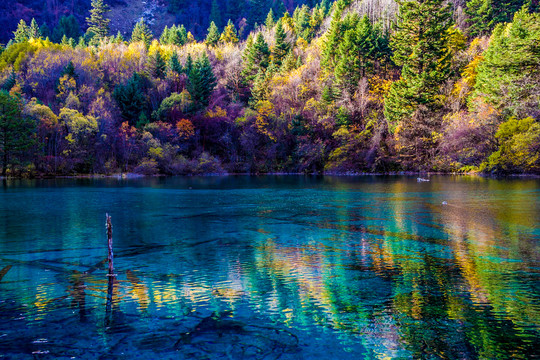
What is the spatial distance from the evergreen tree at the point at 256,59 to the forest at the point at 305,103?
0.27m

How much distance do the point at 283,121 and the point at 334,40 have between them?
16107 millimetres

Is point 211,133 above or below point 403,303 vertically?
above

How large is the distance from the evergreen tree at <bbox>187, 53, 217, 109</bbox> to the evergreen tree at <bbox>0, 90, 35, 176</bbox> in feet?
88.3

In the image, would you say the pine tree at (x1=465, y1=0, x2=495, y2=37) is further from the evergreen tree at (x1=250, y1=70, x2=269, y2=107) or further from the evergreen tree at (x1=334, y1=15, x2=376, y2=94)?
the evergreen tree at (x1=250, y1=70, x2=269, y2=107)

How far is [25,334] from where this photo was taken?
8.08 meters

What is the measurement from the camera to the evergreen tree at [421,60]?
206ft

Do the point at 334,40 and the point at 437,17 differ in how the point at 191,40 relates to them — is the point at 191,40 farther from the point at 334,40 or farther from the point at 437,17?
the point at 437,17

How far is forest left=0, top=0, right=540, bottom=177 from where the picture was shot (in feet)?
182

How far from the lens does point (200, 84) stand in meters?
76.3

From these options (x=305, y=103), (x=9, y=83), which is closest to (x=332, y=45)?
(x=305, y=103)

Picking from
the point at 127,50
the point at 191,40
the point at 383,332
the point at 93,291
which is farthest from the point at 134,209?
the point at 191,40

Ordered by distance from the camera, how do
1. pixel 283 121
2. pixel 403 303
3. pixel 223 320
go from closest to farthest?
pixel 223 320, pixel 403 303, pixel 283 121

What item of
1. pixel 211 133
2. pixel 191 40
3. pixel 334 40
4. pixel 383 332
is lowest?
pixel 383 332

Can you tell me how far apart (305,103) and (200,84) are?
59.4 ft
